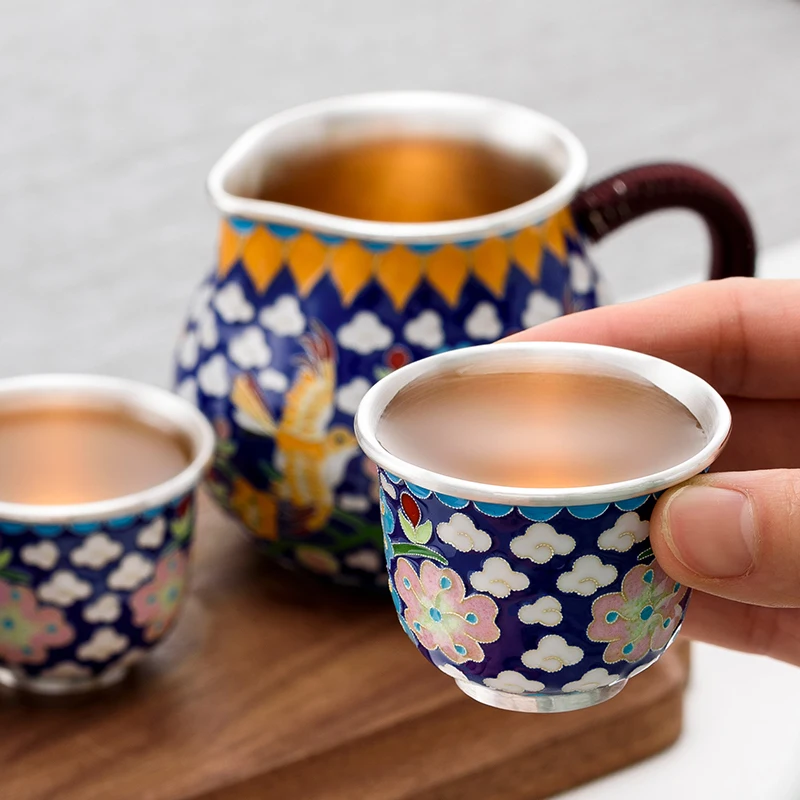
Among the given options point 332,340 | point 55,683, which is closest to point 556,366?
point 332,340

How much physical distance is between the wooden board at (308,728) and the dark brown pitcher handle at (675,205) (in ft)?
0.63

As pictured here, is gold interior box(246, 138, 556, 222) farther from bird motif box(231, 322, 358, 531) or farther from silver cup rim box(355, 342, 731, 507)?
silver cup rim box(355, 342, 731, 507)

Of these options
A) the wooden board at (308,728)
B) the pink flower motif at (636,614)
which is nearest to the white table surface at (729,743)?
the wooden board at (308,728)

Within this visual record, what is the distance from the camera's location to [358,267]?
587mm

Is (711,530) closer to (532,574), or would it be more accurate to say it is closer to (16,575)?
(532,574)

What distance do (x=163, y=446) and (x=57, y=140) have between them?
35.7 inches

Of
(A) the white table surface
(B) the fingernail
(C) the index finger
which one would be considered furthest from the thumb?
(A) the white table surface

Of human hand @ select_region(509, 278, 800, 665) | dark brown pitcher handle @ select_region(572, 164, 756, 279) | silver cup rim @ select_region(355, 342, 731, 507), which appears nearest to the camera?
silver cup rim @ select_region(355, 342, 731, 507)

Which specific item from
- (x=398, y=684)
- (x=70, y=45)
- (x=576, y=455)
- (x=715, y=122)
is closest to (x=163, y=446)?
(x=398, y=684)

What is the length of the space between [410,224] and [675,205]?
15cm

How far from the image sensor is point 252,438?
2.03 ft

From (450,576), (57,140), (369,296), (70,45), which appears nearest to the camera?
(450,576)

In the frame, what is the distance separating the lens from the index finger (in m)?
0.54

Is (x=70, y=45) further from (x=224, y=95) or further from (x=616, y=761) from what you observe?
(x=616, y=761)
